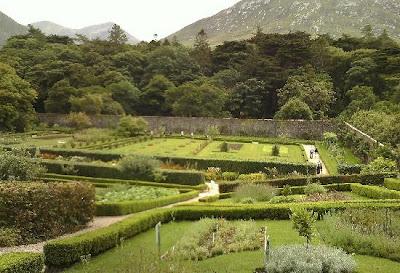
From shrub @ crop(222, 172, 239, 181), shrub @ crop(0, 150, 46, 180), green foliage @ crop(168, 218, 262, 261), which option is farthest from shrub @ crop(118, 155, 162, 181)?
green foliage @ crop(168, 218, 262, 261)

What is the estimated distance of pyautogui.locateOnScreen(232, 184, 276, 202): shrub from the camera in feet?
80.7

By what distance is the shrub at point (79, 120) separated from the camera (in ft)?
190

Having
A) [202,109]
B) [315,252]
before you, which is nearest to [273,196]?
[315,252]

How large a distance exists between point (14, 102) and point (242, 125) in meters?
26.8

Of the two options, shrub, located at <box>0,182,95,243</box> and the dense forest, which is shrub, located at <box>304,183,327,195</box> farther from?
the dense forest

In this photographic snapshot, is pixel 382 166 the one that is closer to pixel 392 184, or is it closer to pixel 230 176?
pixel 392 184

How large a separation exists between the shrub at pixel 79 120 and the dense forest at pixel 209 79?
6.93 feet

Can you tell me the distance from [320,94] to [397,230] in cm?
4982

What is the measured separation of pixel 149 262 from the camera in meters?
10.5

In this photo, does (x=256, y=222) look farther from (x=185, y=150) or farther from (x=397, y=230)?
(x=185, y=150)

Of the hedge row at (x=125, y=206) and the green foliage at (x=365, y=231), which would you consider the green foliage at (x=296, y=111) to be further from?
the green foliage at (x=365, y=231)

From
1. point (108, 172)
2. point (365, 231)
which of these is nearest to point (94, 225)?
point (365, 231)

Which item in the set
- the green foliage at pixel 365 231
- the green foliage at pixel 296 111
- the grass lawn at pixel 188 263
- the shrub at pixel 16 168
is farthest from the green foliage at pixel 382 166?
the green foliage at pixel 296 111

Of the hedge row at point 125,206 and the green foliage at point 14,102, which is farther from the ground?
the green foliage at point 14,102
